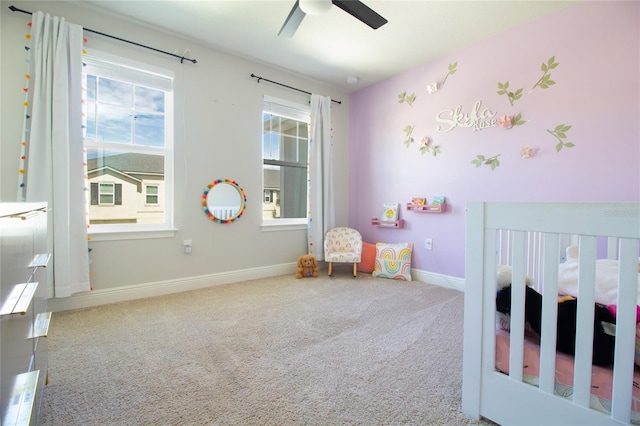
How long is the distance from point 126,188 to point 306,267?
1.89m

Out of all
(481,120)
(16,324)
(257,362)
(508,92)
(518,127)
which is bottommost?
(257,362)

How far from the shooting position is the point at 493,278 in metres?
1.04

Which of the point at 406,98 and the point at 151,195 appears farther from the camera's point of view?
the point at 406,98

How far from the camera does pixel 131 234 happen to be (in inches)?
97.0

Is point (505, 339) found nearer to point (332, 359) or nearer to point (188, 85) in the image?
point (332, 359)

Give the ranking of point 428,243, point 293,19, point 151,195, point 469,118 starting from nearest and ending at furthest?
1. point 293,19
2. point 151,195
3. point 469,118
4. point 428,243

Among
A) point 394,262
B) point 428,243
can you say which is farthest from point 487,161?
point 394,262

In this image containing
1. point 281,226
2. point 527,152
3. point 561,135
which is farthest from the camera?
point 281,226

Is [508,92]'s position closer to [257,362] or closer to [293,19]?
[293,19]

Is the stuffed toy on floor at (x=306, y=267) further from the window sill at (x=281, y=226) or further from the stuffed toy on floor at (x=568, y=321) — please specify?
the stuffed toy on floor at (x=568, y=321)

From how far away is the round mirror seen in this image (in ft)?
9.34

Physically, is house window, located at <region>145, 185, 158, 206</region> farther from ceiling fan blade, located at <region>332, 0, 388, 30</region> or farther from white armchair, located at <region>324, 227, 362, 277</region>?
ceiling fan blade, located at <region>332, 0, 388, 30</region>

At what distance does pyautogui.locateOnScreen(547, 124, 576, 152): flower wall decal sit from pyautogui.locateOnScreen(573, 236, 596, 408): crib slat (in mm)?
1874

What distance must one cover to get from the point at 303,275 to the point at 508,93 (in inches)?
104
